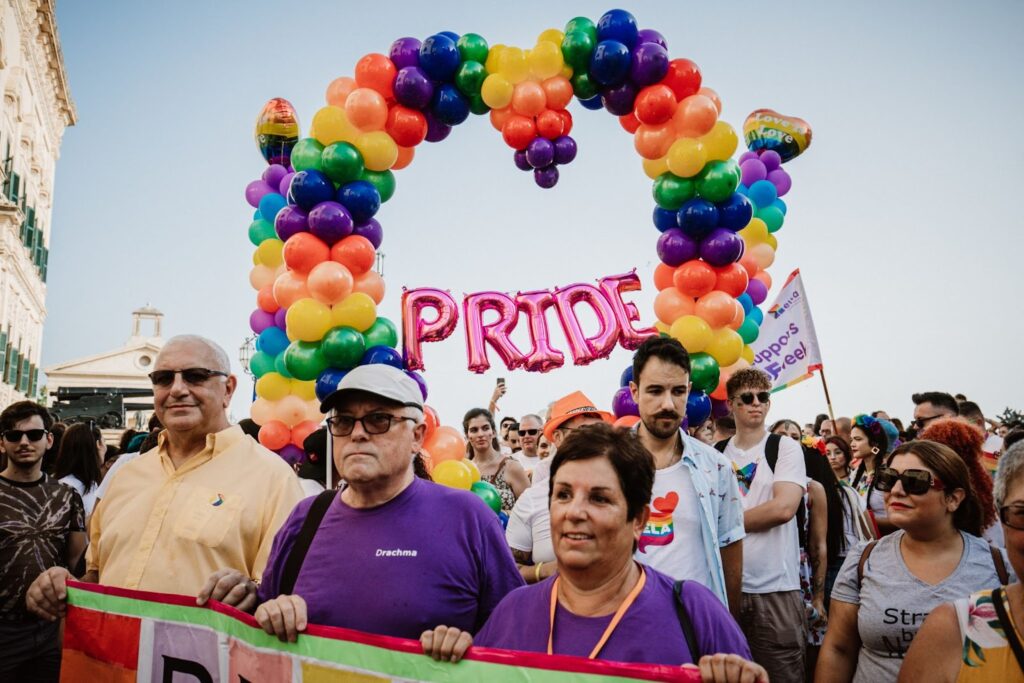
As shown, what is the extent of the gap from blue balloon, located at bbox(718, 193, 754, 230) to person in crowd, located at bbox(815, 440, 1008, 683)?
4.43m

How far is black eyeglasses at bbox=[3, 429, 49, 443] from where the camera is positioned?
12.4 feet

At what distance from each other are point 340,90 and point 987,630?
6976 mm

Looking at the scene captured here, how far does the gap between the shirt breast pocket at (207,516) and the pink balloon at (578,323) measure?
5.73 m

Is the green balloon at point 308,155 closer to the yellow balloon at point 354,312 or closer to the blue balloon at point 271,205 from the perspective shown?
the blue balloon at point 271,205

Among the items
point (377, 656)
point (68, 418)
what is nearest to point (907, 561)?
point (377, 656)

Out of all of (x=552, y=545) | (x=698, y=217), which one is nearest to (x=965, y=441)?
(x=552, y=545)

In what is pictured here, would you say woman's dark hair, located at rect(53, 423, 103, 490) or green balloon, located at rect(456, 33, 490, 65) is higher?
green balloon, located at rect(456, 33, 490, 65)

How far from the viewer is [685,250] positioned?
6945 mm

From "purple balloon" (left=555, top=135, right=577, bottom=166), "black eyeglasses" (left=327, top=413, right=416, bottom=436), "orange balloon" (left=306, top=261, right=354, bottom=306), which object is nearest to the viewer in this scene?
"black eyeglasses" (left=327, top=413, right=416, bottom=436)

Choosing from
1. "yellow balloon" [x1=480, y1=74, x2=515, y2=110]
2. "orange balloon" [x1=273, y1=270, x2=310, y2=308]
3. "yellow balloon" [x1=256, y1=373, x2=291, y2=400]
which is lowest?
"yellow balloon" [x1=256, y1=373, x2=291, y2=400]

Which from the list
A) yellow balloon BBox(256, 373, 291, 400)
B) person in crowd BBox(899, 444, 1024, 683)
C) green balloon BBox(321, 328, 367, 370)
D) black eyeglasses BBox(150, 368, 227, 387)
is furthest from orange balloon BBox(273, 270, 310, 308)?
person in crowd BBox(899, 444, 1024, 683)

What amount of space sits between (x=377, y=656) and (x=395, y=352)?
5.23 metres

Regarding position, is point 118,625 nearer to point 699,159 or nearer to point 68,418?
point 699,159

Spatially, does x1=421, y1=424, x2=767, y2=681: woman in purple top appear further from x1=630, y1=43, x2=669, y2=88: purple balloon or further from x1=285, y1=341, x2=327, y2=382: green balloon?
x1=630, y1=43, x2=669, y2=88: purple balloon
